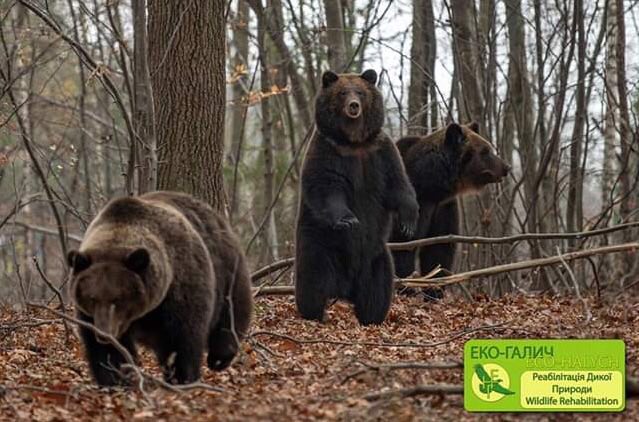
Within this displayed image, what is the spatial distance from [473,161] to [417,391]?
8496 mm

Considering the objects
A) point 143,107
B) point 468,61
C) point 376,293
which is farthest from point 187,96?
point 468,61

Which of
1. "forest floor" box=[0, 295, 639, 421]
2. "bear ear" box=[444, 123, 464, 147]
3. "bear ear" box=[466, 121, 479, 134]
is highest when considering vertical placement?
"bear ear" box=[466, 121, 479, 134]

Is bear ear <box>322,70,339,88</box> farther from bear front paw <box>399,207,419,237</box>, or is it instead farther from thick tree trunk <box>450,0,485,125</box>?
thick tree trunk <box>450,0,485,125</box>

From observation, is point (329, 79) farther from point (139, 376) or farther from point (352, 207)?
point (139, 376)

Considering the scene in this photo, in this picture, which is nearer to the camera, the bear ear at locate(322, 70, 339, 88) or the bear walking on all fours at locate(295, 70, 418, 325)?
the bear walking on all fours at locate(295, 70, 418, 325)

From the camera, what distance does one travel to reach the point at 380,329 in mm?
11008

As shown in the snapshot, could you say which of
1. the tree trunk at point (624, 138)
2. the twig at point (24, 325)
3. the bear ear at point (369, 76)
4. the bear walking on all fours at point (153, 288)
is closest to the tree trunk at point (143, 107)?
the twig at point (24, 325)

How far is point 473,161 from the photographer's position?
48.5 ft

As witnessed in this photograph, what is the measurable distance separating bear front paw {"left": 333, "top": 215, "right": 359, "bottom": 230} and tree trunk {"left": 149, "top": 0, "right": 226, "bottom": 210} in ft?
4.29

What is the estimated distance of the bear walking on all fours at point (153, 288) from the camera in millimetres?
7000

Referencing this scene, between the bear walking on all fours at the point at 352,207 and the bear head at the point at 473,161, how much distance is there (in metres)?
3.03

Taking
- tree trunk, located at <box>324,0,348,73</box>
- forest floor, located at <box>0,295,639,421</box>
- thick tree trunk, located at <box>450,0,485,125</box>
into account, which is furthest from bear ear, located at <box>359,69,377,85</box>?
tree trunk, located at <box>324,0,348,73</box>

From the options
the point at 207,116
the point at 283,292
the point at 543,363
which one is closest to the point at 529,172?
the point at 283,292

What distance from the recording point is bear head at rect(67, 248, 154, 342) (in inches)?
275
